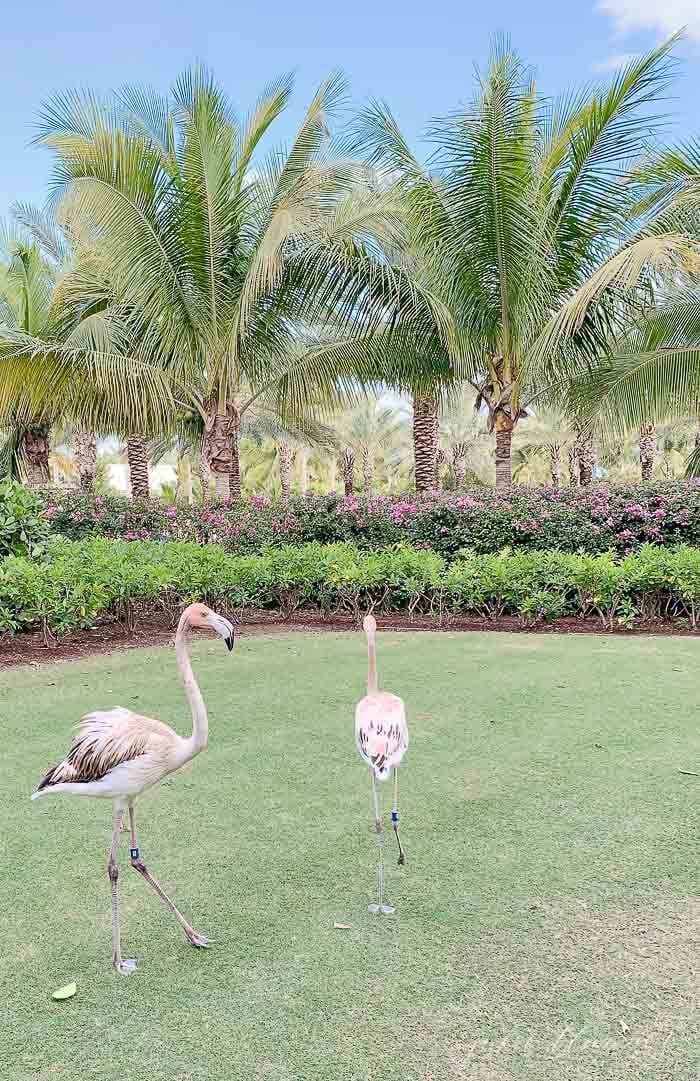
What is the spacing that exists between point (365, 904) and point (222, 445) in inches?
387

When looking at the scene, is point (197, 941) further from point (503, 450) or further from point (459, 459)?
point (459, 459)

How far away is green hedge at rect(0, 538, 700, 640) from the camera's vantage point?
777cm

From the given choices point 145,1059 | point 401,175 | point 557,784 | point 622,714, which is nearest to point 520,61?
point 401,175

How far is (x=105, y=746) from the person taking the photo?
2.64m

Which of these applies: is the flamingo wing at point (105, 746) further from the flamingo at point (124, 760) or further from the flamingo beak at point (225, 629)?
the flamingo beak at point (225, 629)

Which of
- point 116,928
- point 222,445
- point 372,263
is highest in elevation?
point 372,263

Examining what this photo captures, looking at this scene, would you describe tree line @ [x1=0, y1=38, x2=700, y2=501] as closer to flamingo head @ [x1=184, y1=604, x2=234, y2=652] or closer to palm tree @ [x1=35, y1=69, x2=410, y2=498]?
palm tree @ [x1=35, y1=69, x2=410, y2=498]

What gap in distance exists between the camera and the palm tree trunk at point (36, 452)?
16.2 metres

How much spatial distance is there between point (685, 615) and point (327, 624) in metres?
3.98

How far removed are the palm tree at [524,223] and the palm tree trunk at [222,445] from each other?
3.50 meters

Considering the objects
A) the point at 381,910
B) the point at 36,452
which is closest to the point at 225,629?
the point at 381,910

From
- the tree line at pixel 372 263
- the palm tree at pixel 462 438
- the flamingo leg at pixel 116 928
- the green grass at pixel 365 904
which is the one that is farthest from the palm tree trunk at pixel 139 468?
the palm tree at pixel 462 438

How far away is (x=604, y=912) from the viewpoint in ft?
9.77

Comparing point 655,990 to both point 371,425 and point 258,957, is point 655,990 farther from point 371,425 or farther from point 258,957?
point 371,425
